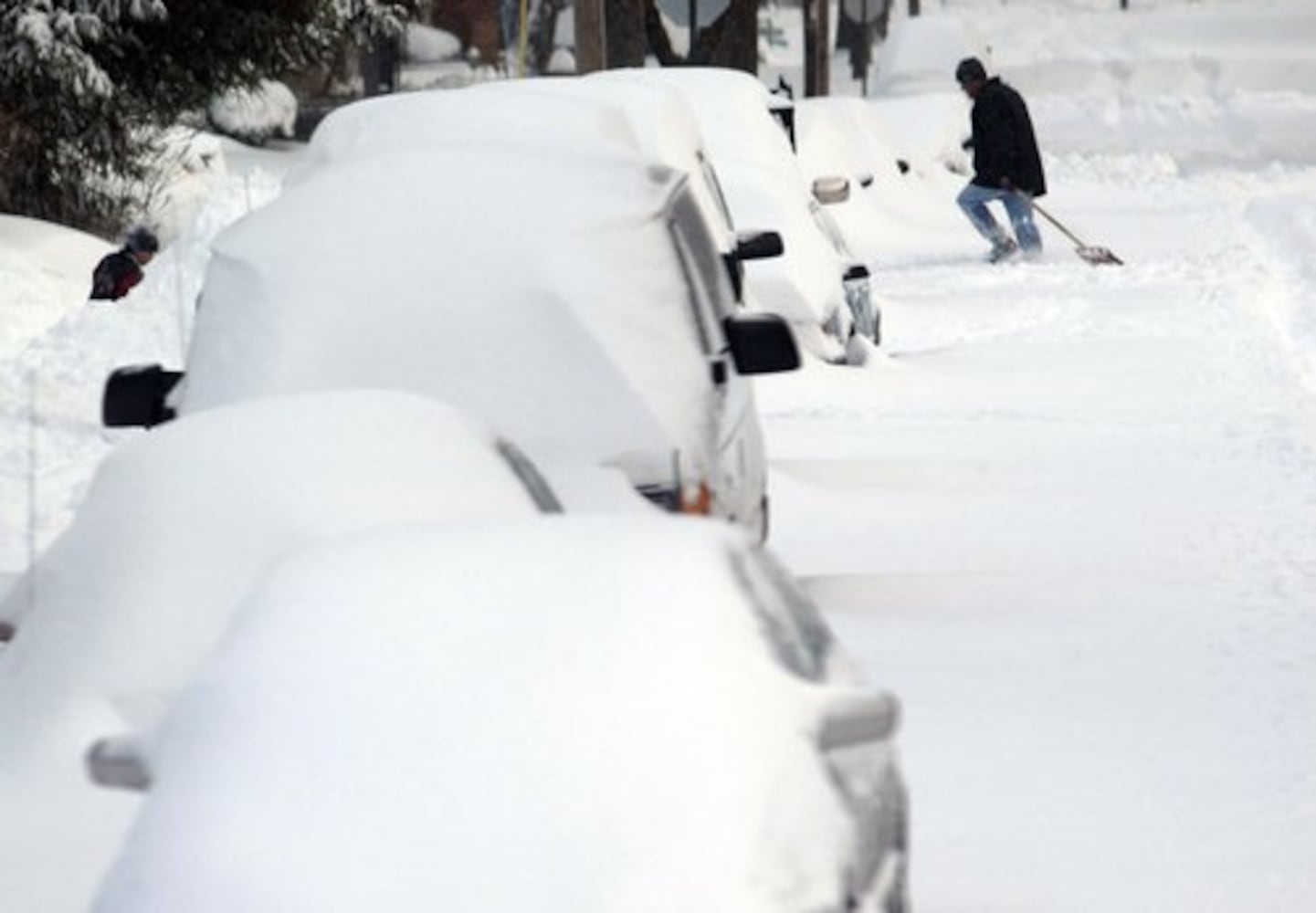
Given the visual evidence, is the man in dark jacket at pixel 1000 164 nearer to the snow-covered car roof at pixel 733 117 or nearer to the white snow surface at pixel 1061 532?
the white snow surface at pixel 1061 532

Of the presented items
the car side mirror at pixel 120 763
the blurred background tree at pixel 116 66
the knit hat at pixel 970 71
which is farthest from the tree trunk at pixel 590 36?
the car side mirror at pixel 120 763

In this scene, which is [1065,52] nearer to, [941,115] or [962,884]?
[941,115]

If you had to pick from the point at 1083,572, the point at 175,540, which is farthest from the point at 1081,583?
the point at 175,540

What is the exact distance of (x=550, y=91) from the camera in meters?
12.8

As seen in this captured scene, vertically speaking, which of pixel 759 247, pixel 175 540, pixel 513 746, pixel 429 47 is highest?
pixel 513 746

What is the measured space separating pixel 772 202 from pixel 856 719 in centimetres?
1232

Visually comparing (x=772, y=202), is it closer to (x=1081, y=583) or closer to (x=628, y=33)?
(x=1081, y=583)

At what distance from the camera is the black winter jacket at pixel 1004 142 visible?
94.4 feet

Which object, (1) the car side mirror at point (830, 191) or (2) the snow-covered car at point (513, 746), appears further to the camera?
(1) the car side mirror at point (830, 191)

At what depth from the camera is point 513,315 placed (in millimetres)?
9148

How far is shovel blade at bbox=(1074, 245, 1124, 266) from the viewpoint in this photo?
27141 mm

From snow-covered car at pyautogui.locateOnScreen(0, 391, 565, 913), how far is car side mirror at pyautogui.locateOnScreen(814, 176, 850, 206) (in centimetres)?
1209

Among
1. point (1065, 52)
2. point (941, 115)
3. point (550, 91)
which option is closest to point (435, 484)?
point (550, 91)

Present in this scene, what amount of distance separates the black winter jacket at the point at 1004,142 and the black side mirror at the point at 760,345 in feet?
62.7
